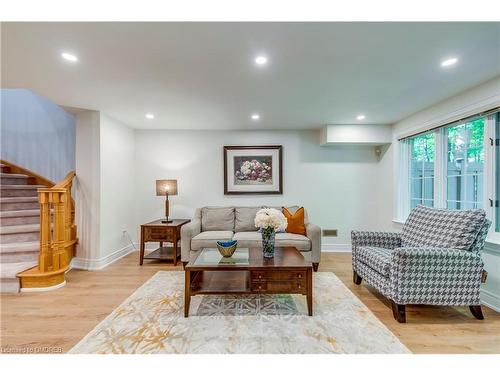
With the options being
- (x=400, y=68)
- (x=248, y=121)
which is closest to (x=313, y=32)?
(x=400, y=68)

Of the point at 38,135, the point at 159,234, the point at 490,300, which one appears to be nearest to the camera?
the point at 490,300

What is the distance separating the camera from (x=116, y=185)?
3.95 metres

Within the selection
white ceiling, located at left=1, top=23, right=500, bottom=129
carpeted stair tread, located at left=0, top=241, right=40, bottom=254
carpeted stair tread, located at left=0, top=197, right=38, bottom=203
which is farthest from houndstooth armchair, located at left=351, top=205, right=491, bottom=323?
carpeted stair tread, located at left=0, top=197, right=38, bottom=203

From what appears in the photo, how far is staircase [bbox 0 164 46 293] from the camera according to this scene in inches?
109

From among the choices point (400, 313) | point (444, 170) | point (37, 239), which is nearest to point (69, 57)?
point (37, 239)

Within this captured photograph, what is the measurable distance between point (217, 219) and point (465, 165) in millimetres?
3378

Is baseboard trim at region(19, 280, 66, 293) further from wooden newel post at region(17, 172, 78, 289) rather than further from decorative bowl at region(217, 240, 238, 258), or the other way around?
decorative bowl at region(217, 240, 238, 258)

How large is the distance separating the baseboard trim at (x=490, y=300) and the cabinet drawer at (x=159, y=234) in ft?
12.4

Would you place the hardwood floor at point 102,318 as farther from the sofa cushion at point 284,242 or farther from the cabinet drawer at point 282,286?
the cabinet drawer at point 282,286

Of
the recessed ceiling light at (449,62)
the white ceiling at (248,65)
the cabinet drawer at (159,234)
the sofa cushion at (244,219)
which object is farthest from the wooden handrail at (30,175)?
the recessed ceiling light at (449,62)

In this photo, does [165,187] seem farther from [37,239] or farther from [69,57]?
[69,57]

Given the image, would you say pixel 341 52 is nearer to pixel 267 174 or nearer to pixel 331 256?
pixel 267 174

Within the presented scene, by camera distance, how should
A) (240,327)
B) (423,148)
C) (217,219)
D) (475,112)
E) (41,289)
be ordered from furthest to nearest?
(217,219) → (423,148) → (41,289) → (475,112) → (240,327)

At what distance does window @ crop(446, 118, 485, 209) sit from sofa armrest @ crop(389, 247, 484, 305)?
98cm
